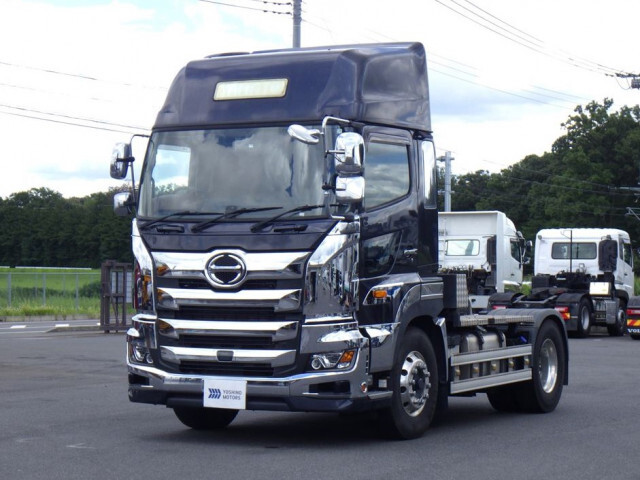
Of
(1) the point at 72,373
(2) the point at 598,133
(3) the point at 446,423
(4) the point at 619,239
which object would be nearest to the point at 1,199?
(2) the point at 598,133

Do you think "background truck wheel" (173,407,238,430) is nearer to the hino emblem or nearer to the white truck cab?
the hino emblem

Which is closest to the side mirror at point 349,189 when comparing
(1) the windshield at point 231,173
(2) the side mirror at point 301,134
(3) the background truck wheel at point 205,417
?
(1) the windshield at point 231,173

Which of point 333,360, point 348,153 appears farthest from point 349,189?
point 333,360

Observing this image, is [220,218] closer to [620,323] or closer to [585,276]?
[585,276]

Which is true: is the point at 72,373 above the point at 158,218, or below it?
below

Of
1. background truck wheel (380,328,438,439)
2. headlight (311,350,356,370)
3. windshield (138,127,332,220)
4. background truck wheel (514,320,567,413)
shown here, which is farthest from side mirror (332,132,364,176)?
background truck wheel (514,320,567,413)

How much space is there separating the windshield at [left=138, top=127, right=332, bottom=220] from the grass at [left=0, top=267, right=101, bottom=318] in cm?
3336

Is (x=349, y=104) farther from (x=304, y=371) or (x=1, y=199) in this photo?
(x=1, y=199)

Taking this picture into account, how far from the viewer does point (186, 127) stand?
1006 centimetres

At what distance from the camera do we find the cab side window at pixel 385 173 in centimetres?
983

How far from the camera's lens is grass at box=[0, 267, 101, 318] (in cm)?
4306

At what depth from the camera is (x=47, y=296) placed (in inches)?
1831

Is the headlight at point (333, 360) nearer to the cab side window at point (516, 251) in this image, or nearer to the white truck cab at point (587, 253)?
the white truck cab at point (587, 253)

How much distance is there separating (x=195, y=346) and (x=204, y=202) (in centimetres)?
125
